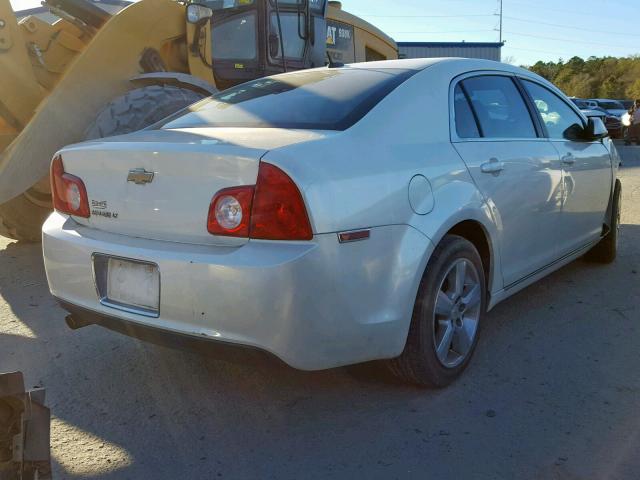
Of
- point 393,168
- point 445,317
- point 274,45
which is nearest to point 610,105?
point 274,45

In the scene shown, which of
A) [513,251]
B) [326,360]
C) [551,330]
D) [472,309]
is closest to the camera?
[326,360]

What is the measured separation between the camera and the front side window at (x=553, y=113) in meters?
4.50

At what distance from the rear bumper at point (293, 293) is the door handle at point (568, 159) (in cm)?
187

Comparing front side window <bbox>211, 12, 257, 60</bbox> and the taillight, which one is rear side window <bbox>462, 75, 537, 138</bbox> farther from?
front side window <bbox>211, 12, 257, 60</bbox>

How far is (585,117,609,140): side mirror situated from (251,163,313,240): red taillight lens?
3095 mm

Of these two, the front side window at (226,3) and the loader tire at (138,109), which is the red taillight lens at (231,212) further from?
the front side window at (226,3)

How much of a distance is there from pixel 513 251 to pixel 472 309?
1.83 ft

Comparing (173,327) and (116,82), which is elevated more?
(116,82)

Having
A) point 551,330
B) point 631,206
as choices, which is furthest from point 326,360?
point 631,206

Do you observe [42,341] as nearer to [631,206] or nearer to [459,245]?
[459,245]

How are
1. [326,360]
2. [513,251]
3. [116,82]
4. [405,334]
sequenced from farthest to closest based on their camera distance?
1. [116,82]
2. [513,251]
3. [405,334]
4. [326,360]

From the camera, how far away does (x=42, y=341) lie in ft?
13.5

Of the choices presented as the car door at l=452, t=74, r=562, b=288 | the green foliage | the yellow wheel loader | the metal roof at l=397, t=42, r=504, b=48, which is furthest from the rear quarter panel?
the green foliage

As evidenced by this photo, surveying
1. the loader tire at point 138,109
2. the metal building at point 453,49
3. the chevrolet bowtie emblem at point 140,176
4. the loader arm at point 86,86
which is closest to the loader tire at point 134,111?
the loader tire at point 138,109
